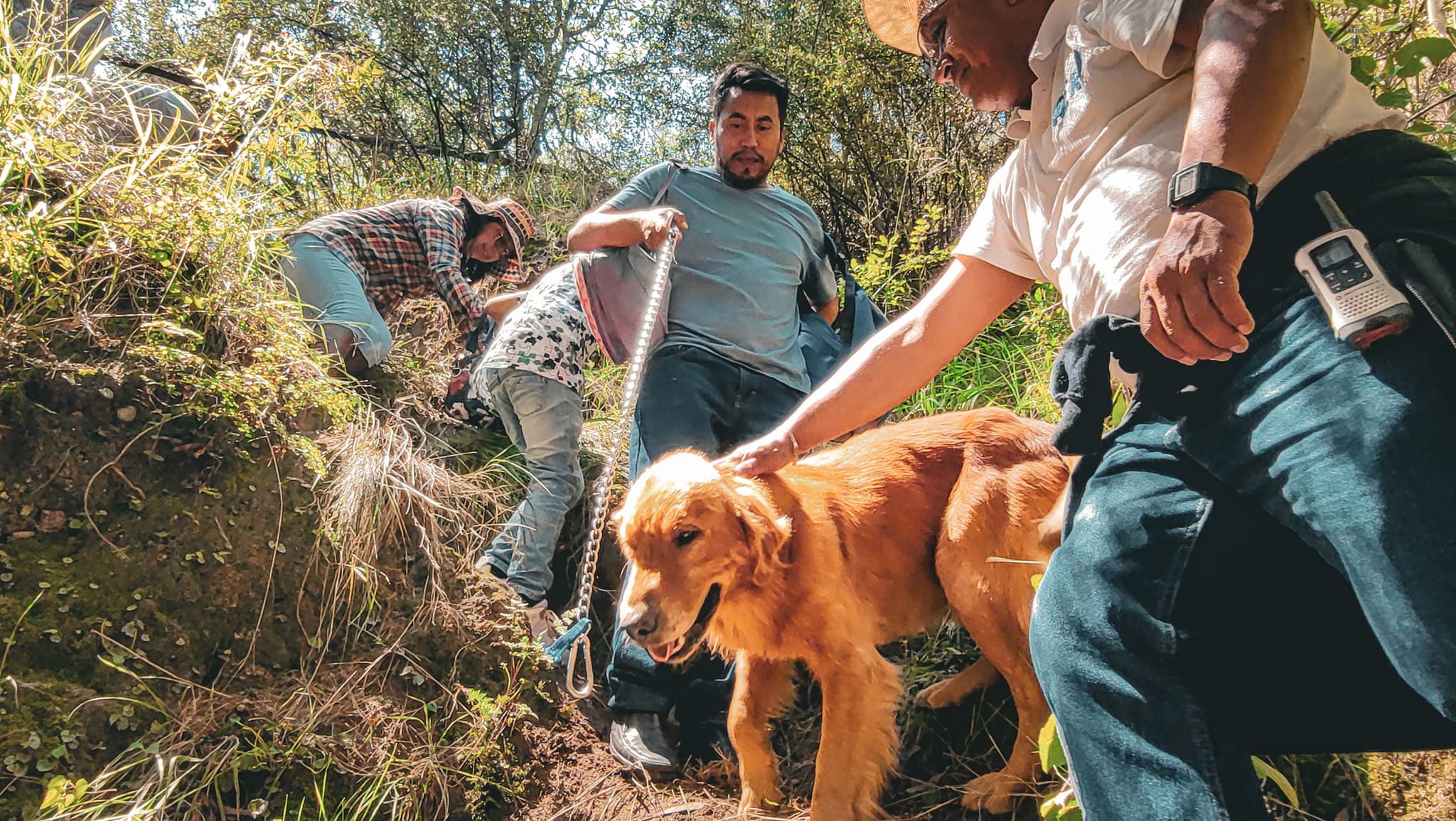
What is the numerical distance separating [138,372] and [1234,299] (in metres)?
3.69

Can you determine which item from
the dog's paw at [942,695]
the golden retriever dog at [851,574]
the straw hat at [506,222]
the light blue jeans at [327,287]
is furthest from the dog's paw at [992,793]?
the straw hat at [506,222]

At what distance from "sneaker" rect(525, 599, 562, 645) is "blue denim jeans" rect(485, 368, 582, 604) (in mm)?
158

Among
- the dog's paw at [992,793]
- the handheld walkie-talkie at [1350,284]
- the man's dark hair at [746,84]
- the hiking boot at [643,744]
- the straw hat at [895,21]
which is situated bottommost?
the hiking boot at [643,744]

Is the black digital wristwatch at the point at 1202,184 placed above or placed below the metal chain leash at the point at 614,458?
above

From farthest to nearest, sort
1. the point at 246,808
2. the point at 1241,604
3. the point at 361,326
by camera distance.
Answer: the point at 361,326, the point at 246,808, the point at 1241,604

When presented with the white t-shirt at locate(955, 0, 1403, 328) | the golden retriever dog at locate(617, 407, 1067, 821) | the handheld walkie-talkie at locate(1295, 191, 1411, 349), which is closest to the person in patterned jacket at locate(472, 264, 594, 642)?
the golden retriever dog at locate(617, 407, 1067, 821)

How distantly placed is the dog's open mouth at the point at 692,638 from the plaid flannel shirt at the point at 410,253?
3.41 meters

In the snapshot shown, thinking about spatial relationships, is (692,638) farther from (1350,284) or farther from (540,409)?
(540,409)

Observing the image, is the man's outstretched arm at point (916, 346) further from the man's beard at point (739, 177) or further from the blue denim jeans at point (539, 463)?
the blue denim jeans at point (539, 463)

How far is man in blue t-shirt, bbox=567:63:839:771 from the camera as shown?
326 cm

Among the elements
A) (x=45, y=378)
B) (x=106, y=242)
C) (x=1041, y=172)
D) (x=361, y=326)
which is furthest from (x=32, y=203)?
(x=1041, y=172)

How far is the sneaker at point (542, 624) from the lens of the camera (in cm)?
376

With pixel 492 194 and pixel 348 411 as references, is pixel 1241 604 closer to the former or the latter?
pixel 348 411

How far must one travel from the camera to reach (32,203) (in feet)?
10.5
